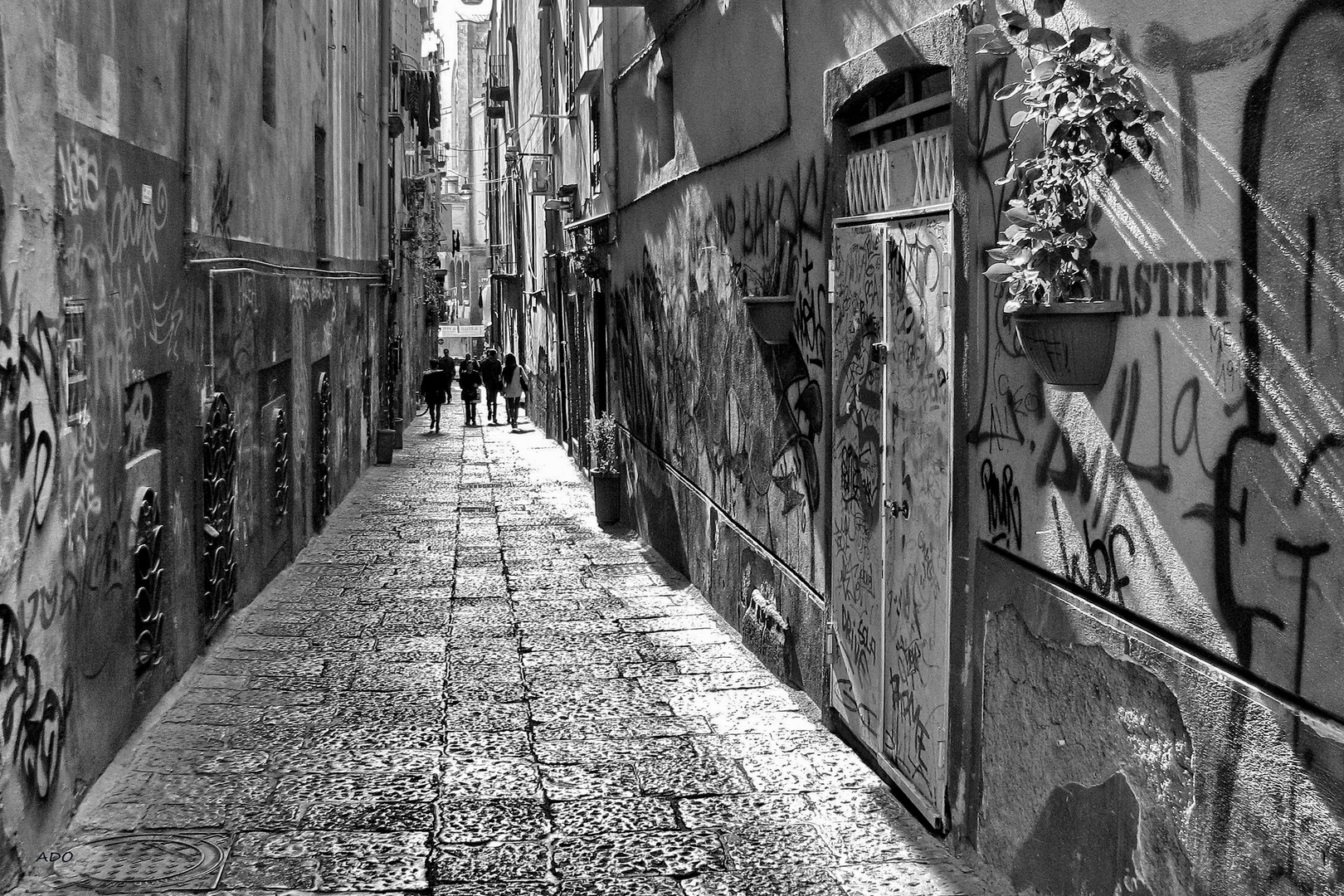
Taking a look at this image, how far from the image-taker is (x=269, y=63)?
11922 millimetres

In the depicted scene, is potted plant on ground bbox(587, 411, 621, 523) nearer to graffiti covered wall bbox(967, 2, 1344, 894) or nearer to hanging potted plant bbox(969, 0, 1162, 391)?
graffiti covered wall bbox(967, 2, 1344, 894)

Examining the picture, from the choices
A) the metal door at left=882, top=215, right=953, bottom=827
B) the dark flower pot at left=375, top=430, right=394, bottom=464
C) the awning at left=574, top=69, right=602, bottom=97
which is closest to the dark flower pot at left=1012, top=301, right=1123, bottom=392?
the metal door at left=882, top=215, right=953, bottom=827

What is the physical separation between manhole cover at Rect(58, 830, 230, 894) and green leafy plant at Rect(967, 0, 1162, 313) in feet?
12.2

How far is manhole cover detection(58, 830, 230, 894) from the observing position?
17.5ft

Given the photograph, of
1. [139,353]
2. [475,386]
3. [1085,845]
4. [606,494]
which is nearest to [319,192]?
[606,494]

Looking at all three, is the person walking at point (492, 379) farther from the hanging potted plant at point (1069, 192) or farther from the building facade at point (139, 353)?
the hanging potted plant at point (1069, 192)

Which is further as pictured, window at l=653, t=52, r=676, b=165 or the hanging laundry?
the hanging laundry

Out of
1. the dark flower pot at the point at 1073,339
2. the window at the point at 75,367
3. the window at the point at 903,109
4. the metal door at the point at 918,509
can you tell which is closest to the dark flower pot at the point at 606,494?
the window at the point at 903,109

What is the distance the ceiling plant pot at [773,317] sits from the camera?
26.6 feet

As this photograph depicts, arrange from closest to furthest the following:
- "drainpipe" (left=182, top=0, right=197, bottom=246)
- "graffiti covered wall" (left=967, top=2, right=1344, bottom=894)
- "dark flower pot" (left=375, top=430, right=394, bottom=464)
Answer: "graffiti covered wall" (left=967, top=2, right=1344, bottom=894) → "drainpipe" (left=182, top=0, right=197, bottom=246) → "dark flower pot" (left=375, top=430, right=394, bottom=464)

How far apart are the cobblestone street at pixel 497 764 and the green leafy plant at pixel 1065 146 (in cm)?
245

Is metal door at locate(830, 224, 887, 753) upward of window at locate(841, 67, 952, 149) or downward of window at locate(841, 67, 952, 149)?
downward

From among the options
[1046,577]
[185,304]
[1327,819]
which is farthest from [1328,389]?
[185,304]

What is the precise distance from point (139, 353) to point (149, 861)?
3.03 m
